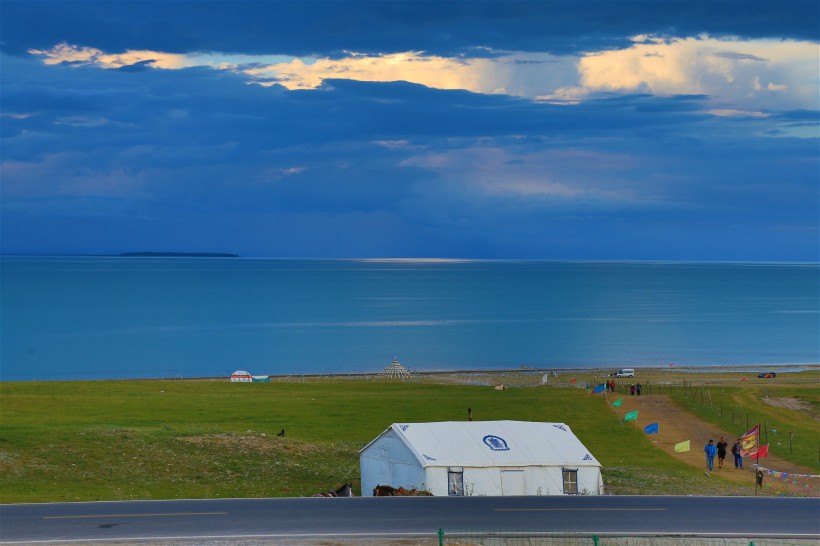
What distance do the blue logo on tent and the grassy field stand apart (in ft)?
18.2

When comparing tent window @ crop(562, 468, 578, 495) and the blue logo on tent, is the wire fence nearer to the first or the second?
tent window @ crop(562, 468, 578, 495)

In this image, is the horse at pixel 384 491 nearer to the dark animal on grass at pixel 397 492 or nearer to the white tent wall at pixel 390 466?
the dark animal on grass at pixel 397 492

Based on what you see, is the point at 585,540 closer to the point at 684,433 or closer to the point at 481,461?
the point at 481,461

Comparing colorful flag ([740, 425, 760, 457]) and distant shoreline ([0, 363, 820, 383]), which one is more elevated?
distant shoreline ([0, 363, 820, 383])

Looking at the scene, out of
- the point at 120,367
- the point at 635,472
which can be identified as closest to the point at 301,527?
the point at 635,472

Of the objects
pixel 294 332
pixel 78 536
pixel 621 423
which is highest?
pixel 294 332

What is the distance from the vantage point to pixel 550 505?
34750 mm

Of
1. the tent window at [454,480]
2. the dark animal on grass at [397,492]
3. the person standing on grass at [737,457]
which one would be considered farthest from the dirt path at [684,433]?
the dark animal on grass at [397,492]

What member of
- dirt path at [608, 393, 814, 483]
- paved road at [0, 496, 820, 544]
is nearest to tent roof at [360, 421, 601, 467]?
paved road at [0, 496, 820, 544]

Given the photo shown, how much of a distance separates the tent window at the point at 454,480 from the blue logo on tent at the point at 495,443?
2.15 metres

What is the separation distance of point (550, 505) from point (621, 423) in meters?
35.6

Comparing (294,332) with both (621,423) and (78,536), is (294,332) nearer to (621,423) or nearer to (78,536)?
(621,423)

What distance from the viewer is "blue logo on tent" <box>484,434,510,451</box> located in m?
39.7

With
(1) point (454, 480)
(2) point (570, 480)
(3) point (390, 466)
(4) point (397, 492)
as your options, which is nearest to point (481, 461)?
(1) point (454, 480)
